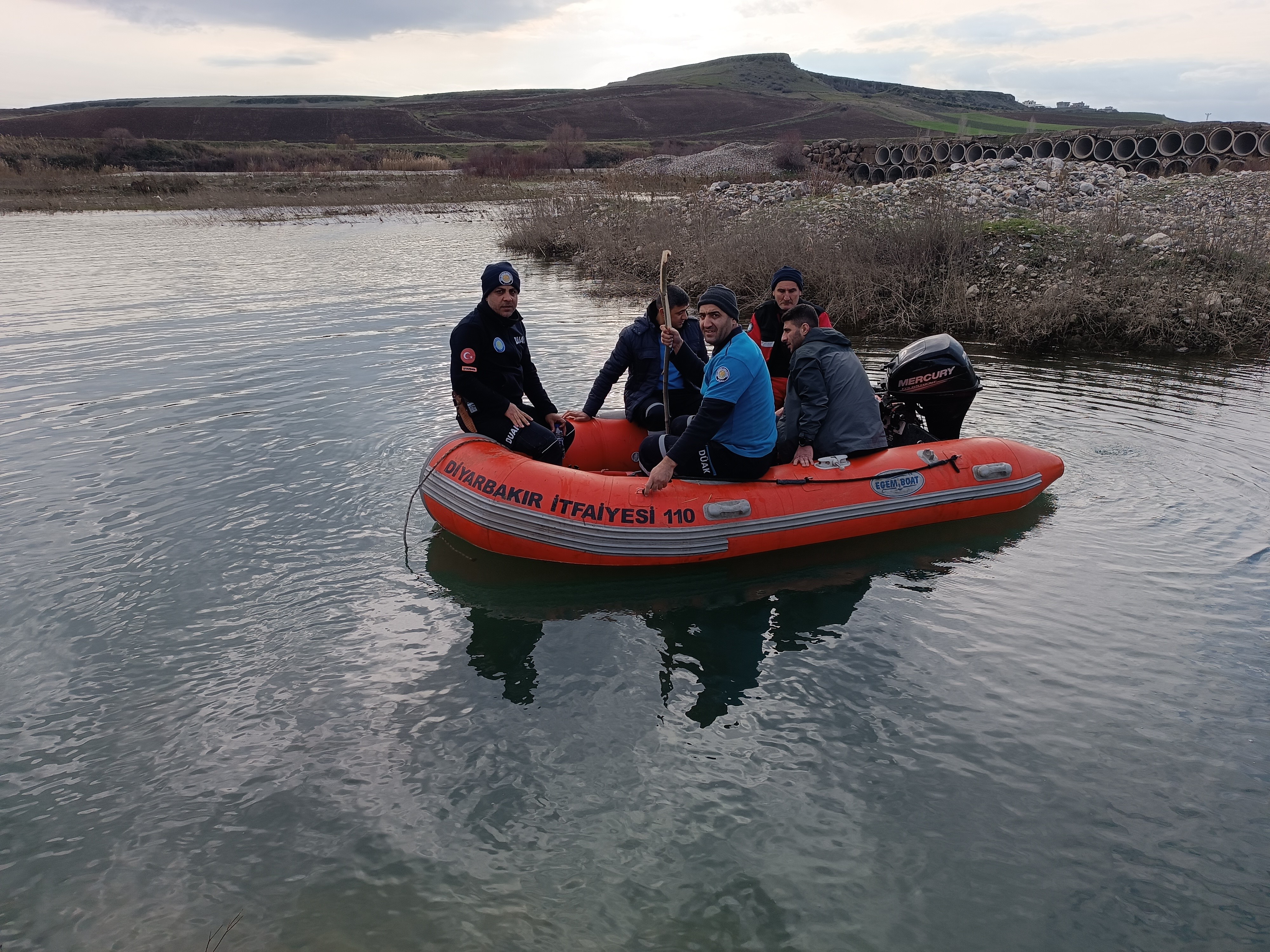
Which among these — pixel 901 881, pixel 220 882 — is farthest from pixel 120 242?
pixel 901 881

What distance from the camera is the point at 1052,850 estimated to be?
3426 millimetres

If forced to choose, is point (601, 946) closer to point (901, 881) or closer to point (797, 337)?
point (901, 881)

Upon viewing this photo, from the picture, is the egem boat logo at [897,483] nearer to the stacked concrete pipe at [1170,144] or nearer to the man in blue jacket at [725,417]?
the man in blue jacket at [725,417]

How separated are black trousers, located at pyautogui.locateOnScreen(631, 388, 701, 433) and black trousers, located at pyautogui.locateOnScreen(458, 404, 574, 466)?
876 millimetres

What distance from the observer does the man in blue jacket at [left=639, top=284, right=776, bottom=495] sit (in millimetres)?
5312

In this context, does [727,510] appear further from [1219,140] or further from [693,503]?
[1219,140]

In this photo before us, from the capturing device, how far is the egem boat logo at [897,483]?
6094 millimetres

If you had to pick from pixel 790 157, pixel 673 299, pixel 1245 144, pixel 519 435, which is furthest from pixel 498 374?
pixel 790 157

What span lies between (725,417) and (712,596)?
1.17m

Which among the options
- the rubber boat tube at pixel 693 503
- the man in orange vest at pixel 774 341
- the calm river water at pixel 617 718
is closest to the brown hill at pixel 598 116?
the man in orange vest at pixel 774 341

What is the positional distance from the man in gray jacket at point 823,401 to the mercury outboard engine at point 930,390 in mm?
728

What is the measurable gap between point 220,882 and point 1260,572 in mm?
6087

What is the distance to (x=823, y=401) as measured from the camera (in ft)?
20.3

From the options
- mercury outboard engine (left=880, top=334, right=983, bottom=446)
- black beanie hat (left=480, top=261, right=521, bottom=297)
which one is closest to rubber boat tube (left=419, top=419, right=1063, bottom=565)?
mercury outboard engine (left=880, top=334, right=983, bottom=446)
